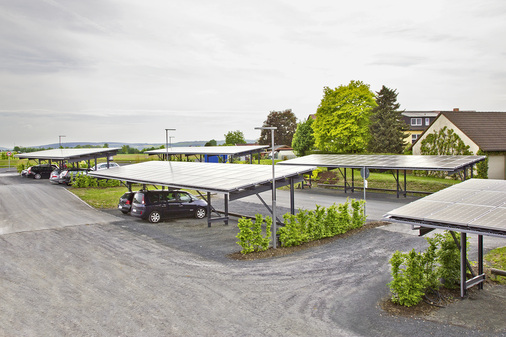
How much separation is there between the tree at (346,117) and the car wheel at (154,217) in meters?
30.3

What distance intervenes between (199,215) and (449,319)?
14636 millimetres

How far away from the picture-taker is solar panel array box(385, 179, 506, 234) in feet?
27.3

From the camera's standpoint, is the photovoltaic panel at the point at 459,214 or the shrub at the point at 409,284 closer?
the photovoltaic panel at the point at 459,214

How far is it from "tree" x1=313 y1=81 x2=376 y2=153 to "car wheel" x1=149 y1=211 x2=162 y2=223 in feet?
99.2

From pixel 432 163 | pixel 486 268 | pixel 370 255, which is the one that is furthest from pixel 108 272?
pixel 432 163

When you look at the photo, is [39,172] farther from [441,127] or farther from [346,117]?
[441,127]

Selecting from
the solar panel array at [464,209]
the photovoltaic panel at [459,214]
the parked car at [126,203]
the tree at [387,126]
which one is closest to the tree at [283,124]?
the tree at [387,126]

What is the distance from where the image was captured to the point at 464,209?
30.7ft

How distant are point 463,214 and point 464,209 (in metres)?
0.50

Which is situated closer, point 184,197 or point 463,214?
point 463,214

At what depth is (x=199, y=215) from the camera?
69.7 ft

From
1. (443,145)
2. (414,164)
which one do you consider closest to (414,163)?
(414,164)

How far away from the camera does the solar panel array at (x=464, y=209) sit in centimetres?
834

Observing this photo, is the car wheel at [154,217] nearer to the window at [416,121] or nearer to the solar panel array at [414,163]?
the solar panel array at [414,163]
